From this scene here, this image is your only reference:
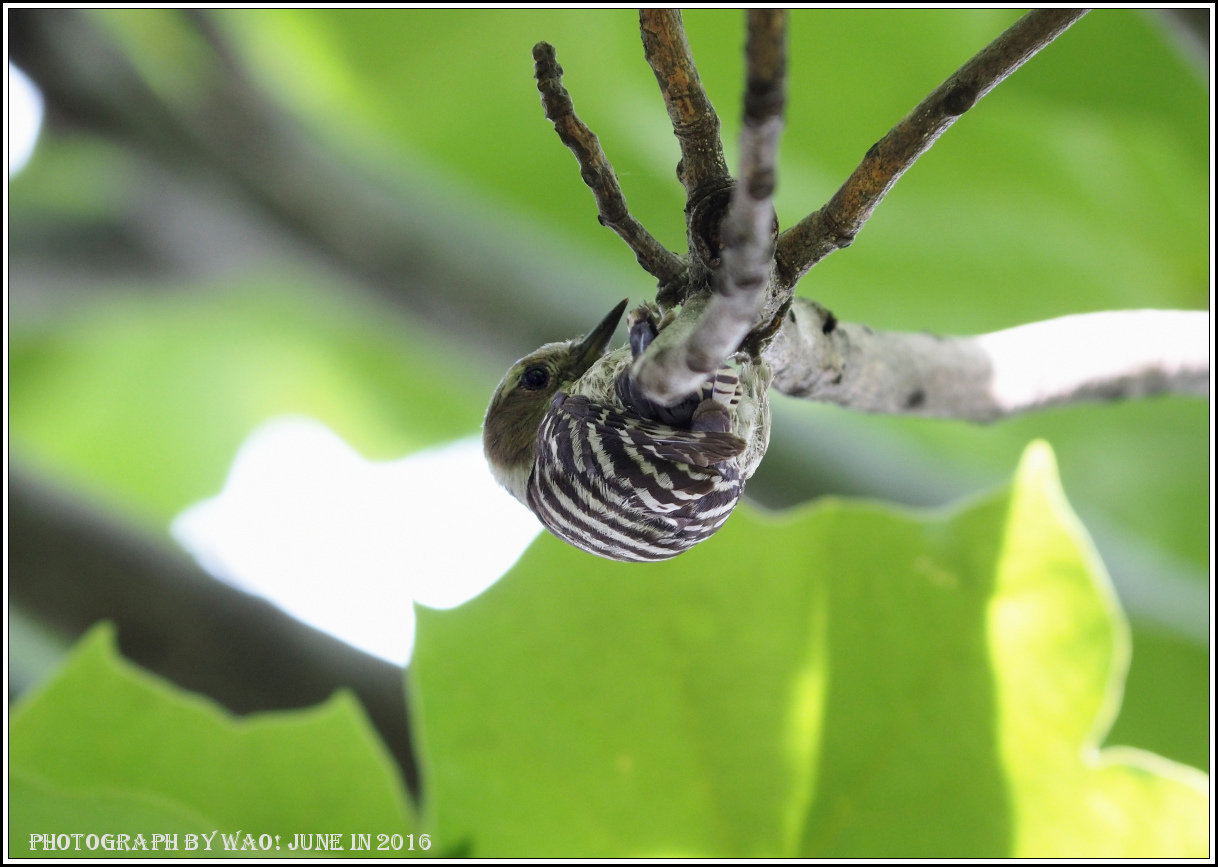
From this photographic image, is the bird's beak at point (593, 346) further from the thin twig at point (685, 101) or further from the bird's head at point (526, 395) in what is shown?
the thin twig at point (685, 101)

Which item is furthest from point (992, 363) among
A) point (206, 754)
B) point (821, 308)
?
point (206, 754)

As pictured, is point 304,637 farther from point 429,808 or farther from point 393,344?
point 393,344

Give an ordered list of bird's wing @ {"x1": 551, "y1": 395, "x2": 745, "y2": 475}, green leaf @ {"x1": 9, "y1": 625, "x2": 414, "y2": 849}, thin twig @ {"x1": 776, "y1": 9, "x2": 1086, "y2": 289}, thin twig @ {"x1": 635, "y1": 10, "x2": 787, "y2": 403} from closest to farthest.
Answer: thin twig @ {"x1": 635, "y1": 10, "x2": 787, "y2": 403}, thin twig @ {"x1": 776, "y1": 9, "x2": 1086, "y2": 289}, bird's wing @ {"x1": 551, "y1": 395, "x2": 745, "y2": 475}, green leaf @ {"x1": 9, "y1": 625, "x2": 414, "y2": 849}

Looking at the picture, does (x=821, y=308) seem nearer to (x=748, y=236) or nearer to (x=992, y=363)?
(x=992, y=363)

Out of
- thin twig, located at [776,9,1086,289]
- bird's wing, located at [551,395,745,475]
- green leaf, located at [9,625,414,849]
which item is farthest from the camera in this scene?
green leaf, located at [9,625,414,849]

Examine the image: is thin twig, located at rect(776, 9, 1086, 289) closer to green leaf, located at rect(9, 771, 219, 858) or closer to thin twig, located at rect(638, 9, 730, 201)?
thin twig, located at rect(638, 9, 730, 201)

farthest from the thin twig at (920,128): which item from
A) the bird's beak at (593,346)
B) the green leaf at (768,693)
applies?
the bird's beak at (593,346)

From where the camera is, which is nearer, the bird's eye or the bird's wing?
the bird's wing

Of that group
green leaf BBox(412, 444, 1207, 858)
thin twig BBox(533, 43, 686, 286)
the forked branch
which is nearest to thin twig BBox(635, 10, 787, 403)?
the forked branch
